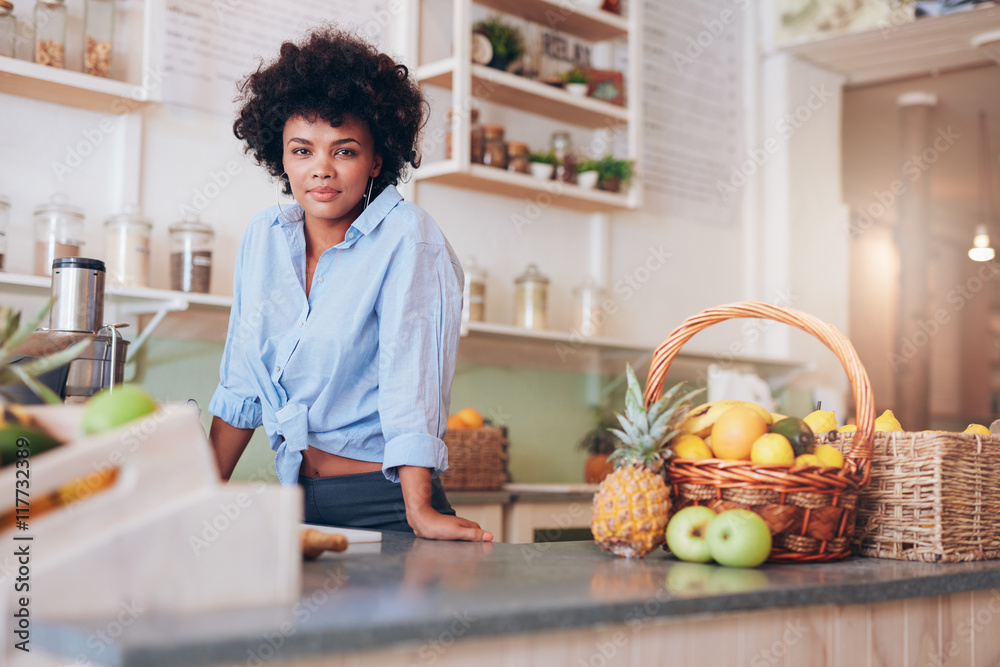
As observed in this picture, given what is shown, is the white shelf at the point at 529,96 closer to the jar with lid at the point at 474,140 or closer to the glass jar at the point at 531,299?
the jar with lid at the point at 474,140

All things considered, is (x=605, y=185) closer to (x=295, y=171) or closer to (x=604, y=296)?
(x=604, y=296)

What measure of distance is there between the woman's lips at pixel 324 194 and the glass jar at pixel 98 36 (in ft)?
3.95

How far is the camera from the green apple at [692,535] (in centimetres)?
108

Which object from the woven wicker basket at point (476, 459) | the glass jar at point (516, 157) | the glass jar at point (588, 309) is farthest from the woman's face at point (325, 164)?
the glass jar at point (588, 309)

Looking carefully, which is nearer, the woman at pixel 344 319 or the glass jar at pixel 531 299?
the woman at pixel 344 319

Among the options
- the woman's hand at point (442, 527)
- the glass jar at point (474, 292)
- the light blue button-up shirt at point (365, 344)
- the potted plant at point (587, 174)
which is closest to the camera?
the woman's hand at point (442, 527)

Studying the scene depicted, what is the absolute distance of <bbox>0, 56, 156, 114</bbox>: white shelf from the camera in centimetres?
216

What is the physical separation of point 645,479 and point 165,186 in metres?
1.84

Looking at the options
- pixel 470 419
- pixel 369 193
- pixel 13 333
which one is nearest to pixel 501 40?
pixel 470 419

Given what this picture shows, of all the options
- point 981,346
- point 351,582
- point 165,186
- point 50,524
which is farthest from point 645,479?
point 981,346

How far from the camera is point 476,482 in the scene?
2717mm

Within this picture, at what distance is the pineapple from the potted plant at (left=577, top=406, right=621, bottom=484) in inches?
74.0

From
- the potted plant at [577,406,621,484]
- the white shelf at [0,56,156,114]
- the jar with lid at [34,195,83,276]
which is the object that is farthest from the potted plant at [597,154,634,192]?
the jar with lid at [34,195,83,276]

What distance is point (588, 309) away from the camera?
11.0ft
